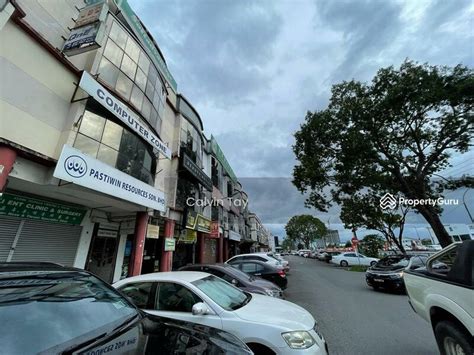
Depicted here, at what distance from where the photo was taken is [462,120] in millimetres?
14117

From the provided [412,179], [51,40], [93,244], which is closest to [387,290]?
[412,179]

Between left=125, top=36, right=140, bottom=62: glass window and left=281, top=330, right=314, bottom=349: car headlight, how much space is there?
1088cm

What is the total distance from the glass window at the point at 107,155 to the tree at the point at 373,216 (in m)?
19.8

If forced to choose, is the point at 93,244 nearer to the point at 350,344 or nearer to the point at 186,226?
the point at 186,226

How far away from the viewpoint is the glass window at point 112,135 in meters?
8.22

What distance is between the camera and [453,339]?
311 cm

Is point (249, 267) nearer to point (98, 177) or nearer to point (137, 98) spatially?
point (98, 177)

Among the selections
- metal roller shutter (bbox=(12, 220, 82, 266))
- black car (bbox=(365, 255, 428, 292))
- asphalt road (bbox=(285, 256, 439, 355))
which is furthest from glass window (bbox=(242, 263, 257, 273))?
metal roller shutter (bbox=(12, 220, 82, 266))

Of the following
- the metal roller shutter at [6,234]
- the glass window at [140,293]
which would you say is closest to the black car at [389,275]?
the glass window at [140,293]

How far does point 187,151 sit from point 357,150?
11.0 metres

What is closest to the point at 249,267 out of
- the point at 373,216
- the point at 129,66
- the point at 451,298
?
the point at 451,298

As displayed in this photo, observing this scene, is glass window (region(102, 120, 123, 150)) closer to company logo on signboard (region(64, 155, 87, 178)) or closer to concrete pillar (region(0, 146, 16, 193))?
company logo on signboard (region(64, 155, 87, 178))

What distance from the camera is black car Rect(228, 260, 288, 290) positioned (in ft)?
31.3

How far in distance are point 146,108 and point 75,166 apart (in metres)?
5.06
